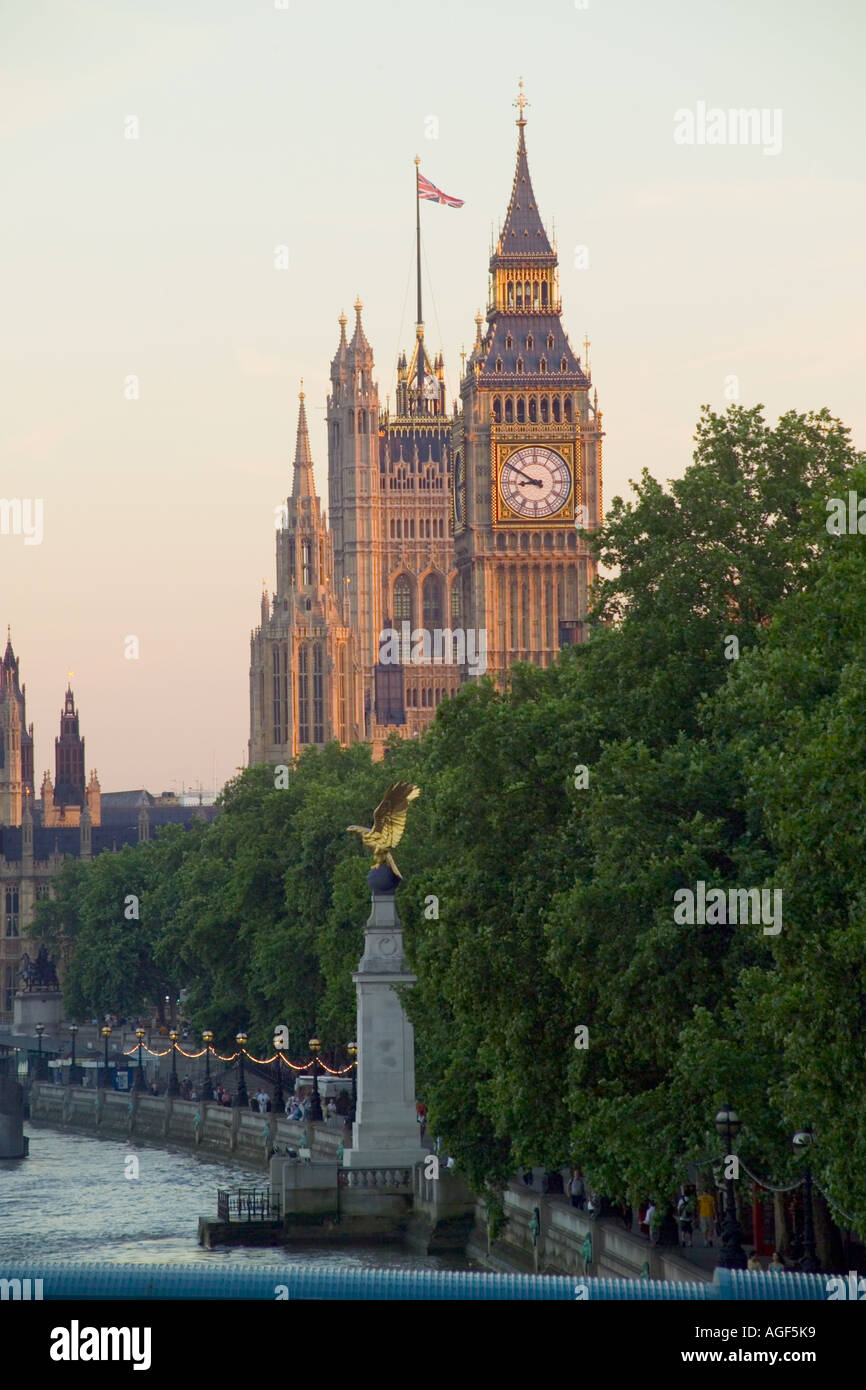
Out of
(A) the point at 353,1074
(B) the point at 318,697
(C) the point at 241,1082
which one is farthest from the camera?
(B) the point at 318,697

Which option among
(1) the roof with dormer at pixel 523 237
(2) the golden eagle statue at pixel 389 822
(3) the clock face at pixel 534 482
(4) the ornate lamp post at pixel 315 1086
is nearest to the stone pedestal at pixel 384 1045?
(2) the golden eagle statue at pixel 389 822

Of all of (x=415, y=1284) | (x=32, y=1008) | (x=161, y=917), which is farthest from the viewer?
(x=32, y=1008)

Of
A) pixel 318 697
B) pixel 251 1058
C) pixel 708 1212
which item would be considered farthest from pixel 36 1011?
pixel 708 1212

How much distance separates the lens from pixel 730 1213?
4353 centimetres

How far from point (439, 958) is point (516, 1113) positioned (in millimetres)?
7924

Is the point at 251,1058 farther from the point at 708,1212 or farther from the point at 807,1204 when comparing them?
the point at 807,1204

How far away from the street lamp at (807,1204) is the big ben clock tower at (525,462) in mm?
107698

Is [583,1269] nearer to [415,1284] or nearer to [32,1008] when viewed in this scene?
[415,1284]

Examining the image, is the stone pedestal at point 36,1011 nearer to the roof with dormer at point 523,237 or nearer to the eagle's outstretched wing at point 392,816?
the roof with dormer at point 523,237

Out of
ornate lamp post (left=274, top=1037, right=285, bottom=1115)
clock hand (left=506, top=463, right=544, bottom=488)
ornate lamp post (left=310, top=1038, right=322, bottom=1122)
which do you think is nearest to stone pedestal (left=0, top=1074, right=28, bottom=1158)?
ornate lamp post (left=274, top=1037, right=285, bottom=1115)

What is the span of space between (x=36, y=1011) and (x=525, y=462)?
39161 millimetres

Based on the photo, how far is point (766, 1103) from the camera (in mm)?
44594

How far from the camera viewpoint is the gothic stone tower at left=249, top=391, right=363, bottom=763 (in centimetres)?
18588
